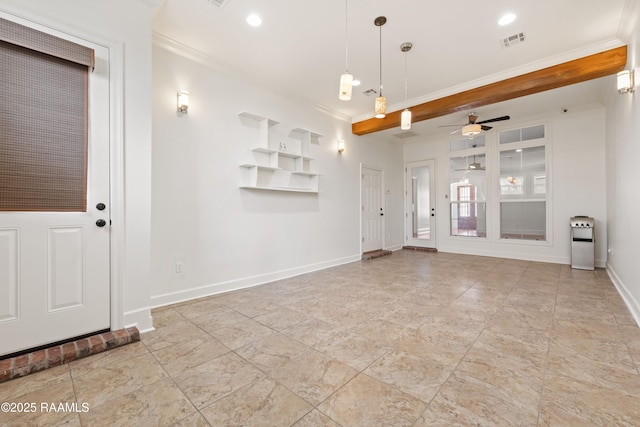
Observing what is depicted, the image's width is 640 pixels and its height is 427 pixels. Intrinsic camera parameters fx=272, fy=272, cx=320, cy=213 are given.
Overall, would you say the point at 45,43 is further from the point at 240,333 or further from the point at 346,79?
the point at 240,333

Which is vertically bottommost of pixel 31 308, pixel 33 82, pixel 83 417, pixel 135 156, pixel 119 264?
pixel 83 417

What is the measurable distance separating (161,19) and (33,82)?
1.45 meters

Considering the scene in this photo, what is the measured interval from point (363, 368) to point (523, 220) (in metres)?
5.86

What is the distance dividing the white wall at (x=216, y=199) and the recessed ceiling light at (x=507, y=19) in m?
2.98

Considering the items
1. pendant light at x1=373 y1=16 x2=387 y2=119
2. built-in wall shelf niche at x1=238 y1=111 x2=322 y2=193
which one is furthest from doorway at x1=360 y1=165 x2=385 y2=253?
pendant light at x1=373 y1=16 x2=387 y2=119

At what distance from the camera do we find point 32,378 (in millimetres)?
1781

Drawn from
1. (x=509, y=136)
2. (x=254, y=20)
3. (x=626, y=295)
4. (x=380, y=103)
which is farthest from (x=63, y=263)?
(x=509, y=136)

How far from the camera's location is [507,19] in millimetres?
2910

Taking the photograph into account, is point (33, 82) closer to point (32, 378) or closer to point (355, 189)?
point (32, 378)

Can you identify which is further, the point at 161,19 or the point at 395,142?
the point at 395,142

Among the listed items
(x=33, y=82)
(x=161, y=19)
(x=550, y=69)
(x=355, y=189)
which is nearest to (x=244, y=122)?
(x=161, y=19)

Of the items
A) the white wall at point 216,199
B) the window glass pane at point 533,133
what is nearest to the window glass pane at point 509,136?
the window glass pane at point 533,133

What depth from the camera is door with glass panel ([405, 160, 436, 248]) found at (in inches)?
286

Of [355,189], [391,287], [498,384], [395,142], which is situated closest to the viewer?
[498,384]
